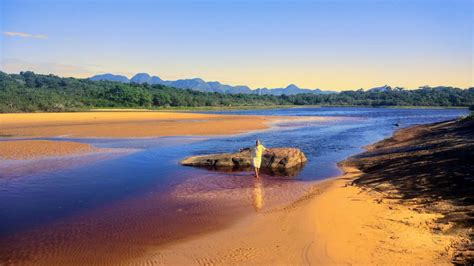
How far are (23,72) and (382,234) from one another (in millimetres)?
215519

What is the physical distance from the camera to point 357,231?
33.4 feet

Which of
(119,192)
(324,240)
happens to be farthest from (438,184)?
(119,192)

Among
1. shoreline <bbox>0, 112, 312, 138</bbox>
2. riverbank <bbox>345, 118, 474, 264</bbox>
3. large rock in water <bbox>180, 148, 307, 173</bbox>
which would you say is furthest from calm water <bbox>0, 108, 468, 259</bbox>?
shoreline <bbox>0, 112, 312, 138</bbox>

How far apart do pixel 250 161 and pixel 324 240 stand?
11.7m

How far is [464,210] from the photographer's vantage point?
1023 cm

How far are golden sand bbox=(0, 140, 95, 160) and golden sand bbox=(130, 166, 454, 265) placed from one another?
19.2 metres

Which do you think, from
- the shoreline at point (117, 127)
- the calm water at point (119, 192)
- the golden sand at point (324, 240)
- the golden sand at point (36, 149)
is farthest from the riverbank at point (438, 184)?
the shoreline at point (117, 127)

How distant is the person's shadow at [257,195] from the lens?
44.3 feet

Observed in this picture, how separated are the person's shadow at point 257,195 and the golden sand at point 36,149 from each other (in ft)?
51.2

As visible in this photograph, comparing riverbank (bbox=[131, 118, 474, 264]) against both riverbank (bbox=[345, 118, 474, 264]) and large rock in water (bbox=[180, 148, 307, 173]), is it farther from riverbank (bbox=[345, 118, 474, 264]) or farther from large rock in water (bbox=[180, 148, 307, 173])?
large rock in water (bbox=[180, 148, 307, 173])

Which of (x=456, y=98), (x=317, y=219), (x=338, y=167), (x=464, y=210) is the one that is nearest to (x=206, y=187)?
(x=317, y=219)

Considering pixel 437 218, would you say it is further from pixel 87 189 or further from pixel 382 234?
pixel 87 189

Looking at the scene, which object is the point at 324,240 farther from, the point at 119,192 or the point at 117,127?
the point at 117,127

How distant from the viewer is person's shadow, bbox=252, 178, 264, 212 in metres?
13.5
